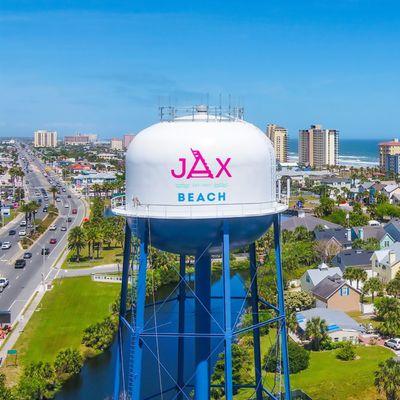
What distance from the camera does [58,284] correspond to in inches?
2313

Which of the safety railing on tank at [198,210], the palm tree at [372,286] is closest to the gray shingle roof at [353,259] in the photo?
the palm tree at [372,286]

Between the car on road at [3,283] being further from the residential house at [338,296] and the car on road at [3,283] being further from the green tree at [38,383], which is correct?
the residential house at [338,296]

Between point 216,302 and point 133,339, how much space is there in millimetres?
30007

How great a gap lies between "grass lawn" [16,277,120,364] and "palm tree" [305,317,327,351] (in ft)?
51.8

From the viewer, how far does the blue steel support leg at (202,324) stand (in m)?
22.1

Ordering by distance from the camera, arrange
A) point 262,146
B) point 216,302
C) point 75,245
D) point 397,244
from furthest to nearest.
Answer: point 75,245 < point 397,244 < point 216,302 < point 262,146

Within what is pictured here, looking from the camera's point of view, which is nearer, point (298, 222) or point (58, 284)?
point (58, 284)

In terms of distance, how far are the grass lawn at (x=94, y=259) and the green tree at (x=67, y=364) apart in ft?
96.6

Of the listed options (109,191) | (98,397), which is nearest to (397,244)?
(98,397)

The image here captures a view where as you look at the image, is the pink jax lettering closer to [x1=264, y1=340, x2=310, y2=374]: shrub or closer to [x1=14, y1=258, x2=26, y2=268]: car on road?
[x1=264, y1=340, x2=310, y2=374]: shrub

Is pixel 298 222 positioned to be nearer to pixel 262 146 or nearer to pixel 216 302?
pixel 216 302

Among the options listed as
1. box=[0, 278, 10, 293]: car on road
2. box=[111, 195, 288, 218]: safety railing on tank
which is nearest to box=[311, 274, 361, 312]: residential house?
box=[0, 278, 10, 293]: car on road

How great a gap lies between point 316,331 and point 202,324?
20364mm

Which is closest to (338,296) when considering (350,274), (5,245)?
(350,274)
